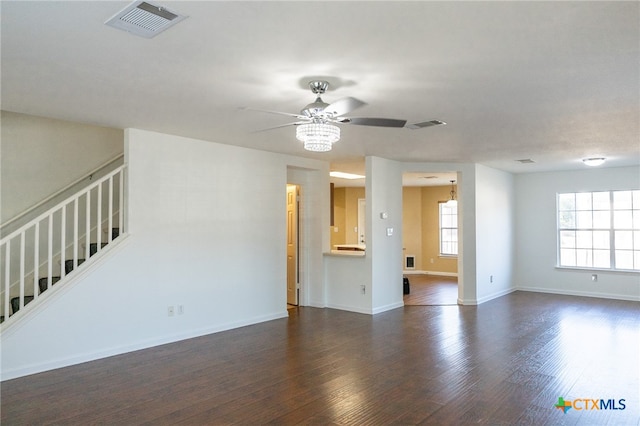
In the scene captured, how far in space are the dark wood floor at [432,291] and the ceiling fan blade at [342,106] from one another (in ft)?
17.5

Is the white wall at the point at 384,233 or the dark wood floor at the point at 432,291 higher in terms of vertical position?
the white wall at the point at 384,233

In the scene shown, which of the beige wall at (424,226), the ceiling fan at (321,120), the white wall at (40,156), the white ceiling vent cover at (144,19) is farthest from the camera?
the beige wall at (424,226)

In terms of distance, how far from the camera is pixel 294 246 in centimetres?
734

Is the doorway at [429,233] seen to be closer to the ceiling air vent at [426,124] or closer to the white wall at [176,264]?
the white wall at [176,264]

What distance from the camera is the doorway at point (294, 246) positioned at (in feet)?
24.1

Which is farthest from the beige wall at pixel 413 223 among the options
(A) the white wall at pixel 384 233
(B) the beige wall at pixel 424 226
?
→ (A) the white wall at pixel 384 233

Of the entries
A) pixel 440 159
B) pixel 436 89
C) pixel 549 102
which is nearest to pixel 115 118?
pixel 436 89

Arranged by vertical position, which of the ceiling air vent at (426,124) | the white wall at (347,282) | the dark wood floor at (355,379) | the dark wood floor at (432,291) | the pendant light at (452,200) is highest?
the ceiling air vent at (426,124)

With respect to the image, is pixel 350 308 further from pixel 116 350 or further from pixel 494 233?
pixel 116 350

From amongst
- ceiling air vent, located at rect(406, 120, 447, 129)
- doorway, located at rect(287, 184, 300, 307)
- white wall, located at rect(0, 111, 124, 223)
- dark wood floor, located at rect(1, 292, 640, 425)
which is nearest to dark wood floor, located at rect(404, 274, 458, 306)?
dark wood floor, located at rect(1, 292, 640, 425)

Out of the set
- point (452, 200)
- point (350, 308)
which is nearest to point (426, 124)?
point (350, 308)

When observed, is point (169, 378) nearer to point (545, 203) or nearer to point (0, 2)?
point (0, 2)

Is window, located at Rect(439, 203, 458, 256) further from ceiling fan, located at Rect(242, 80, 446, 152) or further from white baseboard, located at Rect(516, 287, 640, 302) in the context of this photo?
ceiling fan, located at Rect(242, 80, 446, 152)

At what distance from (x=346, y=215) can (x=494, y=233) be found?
5.00 meters
